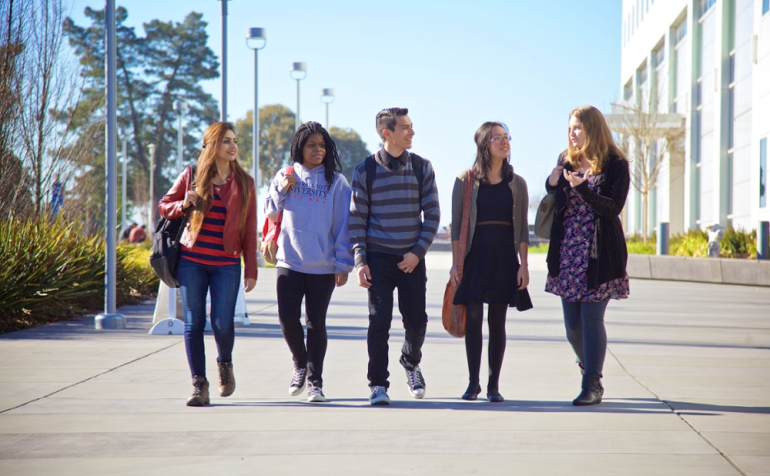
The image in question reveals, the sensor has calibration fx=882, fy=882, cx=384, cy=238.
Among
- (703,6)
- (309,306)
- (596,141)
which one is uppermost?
(703,6)

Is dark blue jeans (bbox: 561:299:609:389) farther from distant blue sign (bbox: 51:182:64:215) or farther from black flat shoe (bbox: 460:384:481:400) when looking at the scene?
distant blue sign (bbox: 51:182:64:215)

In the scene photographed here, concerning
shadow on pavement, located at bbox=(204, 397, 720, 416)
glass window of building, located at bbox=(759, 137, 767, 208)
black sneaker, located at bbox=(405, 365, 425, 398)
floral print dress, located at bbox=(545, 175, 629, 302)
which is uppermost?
glass window of building, located at bbox=(759, 137, 767, 208)

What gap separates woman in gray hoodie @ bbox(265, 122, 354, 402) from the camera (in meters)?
5.57

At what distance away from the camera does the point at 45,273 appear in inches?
408

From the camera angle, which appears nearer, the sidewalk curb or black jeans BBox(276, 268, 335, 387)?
black jeans BBox(276, 268, 335, 387)

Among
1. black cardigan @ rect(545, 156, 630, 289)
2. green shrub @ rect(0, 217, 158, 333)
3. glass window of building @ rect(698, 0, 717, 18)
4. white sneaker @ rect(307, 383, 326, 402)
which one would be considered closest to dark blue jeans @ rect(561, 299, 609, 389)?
black cardigan @ rect(545, 156, 630, 289)

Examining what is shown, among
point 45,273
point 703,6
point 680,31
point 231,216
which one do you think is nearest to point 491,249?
point 231,216

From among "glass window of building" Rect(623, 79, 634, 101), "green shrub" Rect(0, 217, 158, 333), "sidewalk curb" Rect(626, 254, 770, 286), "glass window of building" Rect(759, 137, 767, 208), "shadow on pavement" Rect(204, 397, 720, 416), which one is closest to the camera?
"shadow on pavement" Rect(204, 397, 720, 416)

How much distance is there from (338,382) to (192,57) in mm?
56830

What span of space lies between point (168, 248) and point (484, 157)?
2.10 metres

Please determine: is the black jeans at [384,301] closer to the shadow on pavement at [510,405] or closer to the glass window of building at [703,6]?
the shadow on pavement at [510,405]

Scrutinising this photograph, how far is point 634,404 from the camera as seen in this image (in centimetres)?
551

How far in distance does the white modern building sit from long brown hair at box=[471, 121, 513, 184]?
1803 cm

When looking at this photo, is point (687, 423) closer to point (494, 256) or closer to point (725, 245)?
point (494, 256)
